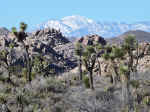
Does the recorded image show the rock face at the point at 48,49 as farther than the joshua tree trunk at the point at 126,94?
Yes

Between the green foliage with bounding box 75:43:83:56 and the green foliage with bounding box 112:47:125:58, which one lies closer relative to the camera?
the green foliage with bounding box 112:47:125:58

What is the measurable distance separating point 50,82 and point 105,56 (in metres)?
4.78

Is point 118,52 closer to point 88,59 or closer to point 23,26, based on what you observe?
point 88,59

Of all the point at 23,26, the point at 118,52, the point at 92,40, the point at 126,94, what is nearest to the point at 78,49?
the point at 118,52

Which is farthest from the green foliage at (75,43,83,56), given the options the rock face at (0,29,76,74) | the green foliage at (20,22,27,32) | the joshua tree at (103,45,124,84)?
the rock face at (0,29,76,74)

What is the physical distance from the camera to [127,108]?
21828 millimetres

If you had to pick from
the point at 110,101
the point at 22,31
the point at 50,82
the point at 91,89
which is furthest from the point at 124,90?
the point at 22,31

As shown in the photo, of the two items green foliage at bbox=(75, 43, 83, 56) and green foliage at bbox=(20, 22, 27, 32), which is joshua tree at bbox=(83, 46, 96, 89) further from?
green foliage at bbox=(20, 22, 27, 32)

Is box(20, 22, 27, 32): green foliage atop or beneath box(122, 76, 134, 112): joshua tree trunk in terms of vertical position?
atop

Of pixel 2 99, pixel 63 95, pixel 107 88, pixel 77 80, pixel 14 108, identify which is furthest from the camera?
pixel 77 80

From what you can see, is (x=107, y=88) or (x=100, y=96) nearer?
(x=100, y=96)

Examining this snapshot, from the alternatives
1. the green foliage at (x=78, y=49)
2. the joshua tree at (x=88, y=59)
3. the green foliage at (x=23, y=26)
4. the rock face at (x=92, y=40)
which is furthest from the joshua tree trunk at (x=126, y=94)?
the rock face at (x=92, y=40)

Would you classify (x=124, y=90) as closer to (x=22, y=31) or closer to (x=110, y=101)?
(x=110, y=101)

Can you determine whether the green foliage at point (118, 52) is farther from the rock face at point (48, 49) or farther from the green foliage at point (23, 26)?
the rock face at point (48, 49)
